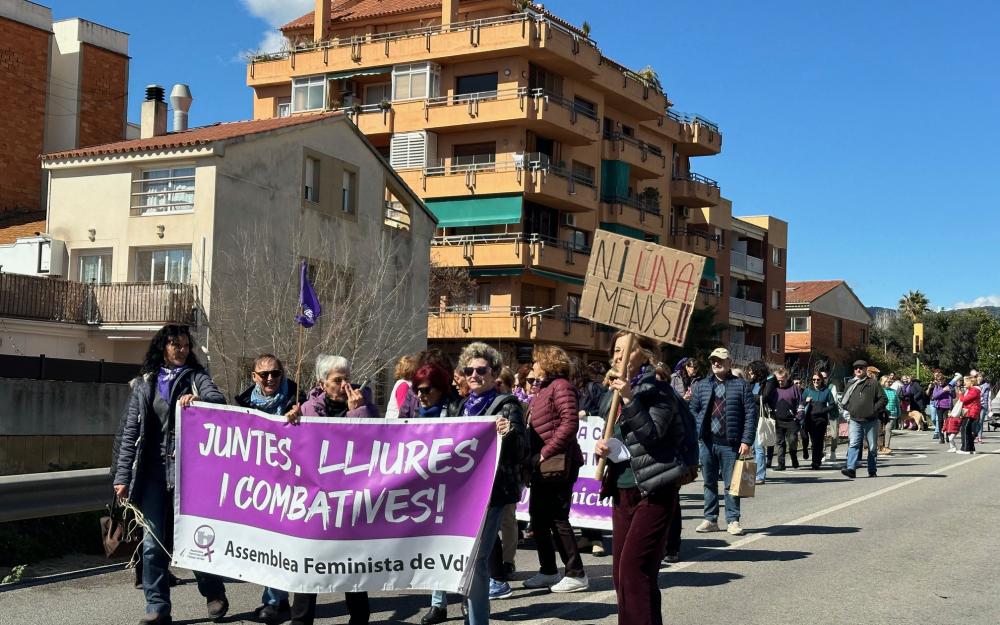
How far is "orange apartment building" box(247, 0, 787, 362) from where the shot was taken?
4975 cm

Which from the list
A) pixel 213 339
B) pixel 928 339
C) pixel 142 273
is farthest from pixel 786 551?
pixel 928 339

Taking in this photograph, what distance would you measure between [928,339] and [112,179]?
3042 inches

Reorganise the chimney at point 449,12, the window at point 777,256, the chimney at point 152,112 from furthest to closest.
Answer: the window at point 777,256, the chimney at point 449,12, the chimney at point 152,112

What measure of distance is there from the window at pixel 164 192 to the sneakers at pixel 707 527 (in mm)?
25574

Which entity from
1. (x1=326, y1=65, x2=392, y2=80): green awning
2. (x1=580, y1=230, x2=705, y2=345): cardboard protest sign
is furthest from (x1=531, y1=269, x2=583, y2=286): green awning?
(x1=580, y1=230, x2=705, y2=345): cardboard protest sign

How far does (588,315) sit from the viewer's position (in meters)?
9.54

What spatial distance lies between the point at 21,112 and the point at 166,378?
44342 millimetres

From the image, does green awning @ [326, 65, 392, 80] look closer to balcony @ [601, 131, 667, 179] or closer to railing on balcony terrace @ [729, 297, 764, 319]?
balcony @ [601, 131, 667, 179]

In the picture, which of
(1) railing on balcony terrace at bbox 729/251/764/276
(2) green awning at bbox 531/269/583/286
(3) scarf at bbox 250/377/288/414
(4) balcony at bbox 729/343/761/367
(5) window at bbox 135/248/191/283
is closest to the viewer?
(3) scarf at bbox 250/377/288/414

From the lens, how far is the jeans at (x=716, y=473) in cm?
1251

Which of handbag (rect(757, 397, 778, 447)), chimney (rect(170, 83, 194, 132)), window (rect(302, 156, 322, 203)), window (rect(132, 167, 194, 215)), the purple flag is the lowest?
handbag (rect(757, 397, 778, 447))

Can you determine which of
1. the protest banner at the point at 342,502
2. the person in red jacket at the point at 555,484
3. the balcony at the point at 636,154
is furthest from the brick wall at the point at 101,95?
the protest banner at the point at 342,502

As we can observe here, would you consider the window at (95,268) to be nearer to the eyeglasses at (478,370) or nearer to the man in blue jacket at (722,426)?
the man in blue jacket at (722,426)

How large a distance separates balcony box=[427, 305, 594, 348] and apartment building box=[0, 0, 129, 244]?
52.6 feet
